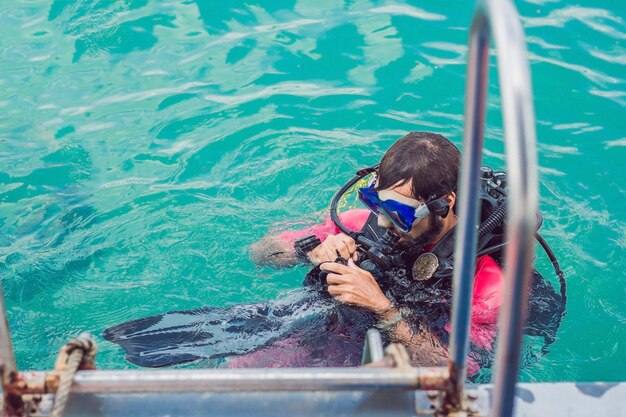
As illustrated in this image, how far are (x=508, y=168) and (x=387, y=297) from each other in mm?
2352

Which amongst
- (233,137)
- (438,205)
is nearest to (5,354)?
(438,205)

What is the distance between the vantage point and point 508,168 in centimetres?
106

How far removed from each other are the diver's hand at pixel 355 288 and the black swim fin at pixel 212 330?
0.34 m

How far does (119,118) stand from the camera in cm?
598

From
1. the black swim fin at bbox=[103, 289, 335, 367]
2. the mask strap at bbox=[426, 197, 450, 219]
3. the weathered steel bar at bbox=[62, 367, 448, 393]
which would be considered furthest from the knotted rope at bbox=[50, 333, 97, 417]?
the mask strap at bbox=[426, 197, 450, 219]

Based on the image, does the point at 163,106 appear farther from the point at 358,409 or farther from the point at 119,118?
the point at 358,409

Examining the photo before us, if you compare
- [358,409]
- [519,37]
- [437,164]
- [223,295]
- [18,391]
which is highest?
[519,37]

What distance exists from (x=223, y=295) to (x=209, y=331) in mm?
956

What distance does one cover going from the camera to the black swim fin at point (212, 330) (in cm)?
311

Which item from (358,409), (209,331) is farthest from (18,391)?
(209,331)

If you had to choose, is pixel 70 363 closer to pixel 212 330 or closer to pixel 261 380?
pixel 261 380

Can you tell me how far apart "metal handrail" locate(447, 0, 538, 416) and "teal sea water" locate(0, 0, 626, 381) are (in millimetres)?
2803

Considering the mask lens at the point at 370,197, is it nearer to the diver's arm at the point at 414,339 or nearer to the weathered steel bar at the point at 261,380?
the diver's arm at the point at 414,339

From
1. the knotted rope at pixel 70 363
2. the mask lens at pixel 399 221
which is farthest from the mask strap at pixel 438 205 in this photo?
the knotted rope at pixel 70 363
